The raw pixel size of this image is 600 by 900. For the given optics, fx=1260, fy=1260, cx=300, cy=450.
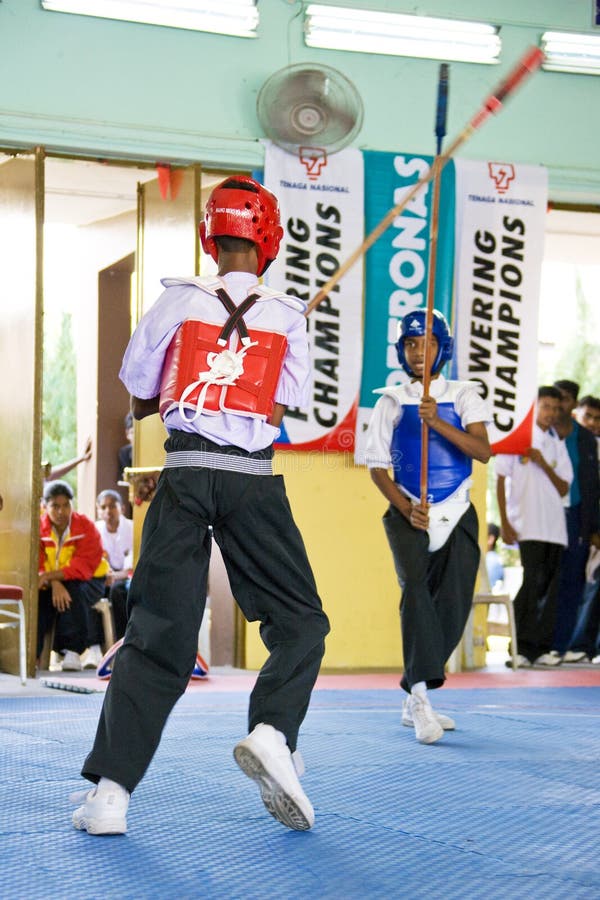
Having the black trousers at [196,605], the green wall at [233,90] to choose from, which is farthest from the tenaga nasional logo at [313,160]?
the black trousers at [196,605]

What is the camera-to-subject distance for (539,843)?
9.37ft

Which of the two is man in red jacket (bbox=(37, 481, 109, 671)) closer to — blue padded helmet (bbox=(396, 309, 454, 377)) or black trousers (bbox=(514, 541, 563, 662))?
black trousers (bbox=(514, 541, 563, 662))

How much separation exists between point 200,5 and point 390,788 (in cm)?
534

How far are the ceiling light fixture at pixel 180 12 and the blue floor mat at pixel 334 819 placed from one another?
425 cm

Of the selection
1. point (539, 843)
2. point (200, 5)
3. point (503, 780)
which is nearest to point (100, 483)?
point (200, 5)

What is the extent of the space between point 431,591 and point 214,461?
6.81ft

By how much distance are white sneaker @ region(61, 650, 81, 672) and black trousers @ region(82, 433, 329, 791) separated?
5.10m

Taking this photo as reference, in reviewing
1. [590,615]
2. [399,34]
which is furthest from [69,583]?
[399,34]

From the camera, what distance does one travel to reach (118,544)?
32.2 feet

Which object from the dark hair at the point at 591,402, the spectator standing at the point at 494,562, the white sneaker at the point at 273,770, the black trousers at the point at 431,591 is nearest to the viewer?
the white sneaker at the point at 273,770

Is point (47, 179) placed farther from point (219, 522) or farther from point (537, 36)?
point (219, 522)

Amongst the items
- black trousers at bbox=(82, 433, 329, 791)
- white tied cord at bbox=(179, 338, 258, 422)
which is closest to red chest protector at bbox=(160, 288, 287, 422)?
white tied cord at bbox=(179, 338, 258, 422)

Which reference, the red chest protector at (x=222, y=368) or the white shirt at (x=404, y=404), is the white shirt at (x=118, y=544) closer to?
the white shirt at (x=404, y=404)

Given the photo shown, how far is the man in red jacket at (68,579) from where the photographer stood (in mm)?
7941
